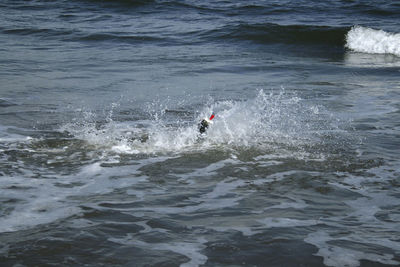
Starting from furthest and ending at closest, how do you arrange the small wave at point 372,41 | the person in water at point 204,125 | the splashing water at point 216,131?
the small wave at point 372,41, the splashing water at point 216,131, the person in water at point 204,125

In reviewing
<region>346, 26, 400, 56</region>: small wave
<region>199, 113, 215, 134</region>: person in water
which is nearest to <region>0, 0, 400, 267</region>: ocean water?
<region>199, 113, 215, 134</region>: person in water

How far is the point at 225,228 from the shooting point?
11.6 feet

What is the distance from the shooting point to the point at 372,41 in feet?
48.2

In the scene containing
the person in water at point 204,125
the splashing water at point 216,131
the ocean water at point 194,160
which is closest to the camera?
the ocean water at point 194,160

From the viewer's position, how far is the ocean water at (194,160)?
3.28 metres

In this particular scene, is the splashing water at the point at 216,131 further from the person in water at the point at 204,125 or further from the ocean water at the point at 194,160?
the person in water at the point at 204,125

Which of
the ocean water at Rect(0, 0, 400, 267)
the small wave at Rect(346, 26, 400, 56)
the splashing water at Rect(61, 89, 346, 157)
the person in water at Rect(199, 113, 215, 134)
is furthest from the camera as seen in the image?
the small wave at Rect(346, 26, 400, 56)

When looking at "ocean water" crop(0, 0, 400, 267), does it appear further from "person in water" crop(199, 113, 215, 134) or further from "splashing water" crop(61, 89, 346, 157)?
"person in water" crop(199, 113, 215, 134)

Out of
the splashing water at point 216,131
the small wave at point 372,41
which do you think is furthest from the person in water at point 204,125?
the small wave at point 372,41

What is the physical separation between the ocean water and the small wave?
5.40ft

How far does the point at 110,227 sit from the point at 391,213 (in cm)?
199

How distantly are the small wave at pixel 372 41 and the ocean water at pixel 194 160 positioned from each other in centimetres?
165

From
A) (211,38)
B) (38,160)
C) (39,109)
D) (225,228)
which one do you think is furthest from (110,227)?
(211,38)

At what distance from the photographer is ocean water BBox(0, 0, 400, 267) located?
3277mm
